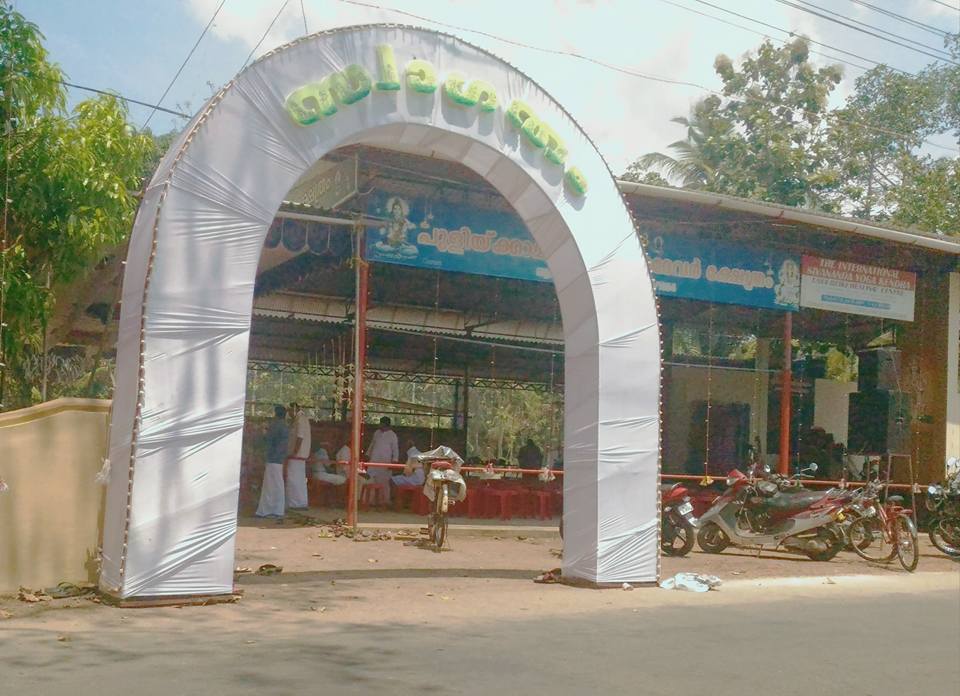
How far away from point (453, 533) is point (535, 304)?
5.74 m

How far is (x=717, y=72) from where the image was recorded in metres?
31.1

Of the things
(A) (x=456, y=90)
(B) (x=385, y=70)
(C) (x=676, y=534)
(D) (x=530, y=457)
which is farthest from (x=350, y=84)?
(D) (x=530, y=457)

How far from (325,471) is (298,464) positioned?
5.97ft

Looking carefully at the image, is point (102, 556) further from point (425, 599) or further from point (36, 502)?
point (425, 599)

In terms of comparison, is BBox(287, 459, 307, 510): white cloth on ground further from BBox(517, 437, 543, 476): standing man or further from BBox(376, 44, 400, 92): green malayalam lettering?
BBox(376, 44, 400, 92): green malayalam lettering

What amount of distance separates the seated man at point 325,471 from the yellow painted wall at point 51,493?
749 cm

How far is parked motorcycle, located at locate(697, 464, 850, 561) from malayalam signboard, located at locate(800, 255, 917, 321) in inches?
197

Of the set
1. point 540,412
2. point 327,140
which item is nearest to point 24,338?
point 327,140

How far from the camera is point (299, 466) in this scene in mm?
14945

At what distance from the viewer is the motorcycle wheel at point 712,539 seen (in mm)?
13117

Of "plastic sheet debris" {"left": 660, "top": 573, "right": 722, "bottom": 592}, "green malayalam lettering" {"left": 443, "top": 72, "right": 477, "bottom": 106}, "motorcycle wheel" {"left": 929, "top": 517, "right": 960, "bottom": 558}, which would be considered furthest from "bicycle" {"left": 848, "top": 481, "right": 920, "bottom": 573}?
"green malayalam lettering" {"left": 443, "top": 72, "right": 477, "bottom": 106}

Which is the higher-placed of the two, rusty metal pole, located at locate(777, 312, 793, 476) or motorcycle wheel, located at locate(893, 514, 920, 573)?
rusty metal pole, located at locate(777, 312, 793, 476)

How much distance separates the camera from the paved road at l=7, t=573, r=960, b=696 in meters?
5.53

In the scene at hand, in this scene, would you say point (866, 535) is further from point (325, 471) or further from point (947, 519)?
point (325, 471)
